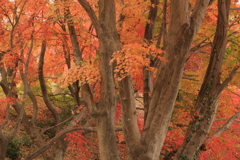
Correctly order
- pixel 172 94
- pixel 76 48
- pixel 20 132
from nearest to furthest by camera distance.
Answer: pixel 172 94, pixel 76 48, pixel 20 132

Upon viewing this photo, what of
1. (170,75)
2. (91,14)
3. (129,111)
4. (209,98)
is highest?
(91,14)

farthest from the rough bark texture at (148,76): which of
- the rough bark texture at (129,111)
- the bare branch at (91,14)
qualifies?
the bare branch at (91,14)

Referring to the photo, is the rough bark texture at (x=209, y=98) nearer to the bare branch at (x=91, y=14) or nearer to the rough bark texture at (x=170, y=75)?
the rough bark texture at (x=170, y=75)

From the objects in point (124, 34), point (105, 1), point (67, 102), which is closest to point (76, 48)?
point (105, 1)

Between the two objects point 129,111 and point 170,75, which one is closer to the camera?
point 170,75

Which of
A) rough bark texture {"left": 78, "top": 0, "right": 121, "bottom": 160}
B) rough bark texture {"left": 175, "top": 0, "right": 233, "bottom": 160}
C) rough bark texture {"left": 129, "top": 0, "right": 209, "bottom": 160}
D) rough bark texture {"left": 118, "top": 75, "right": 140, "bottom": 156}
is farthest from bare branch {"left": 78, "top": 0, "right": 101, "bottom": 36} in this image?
rough bark texture {"left": 175, "top": 0, "right": 233, "bottom": 160}

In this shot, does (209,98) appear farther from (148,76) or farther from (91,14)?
(91,14)

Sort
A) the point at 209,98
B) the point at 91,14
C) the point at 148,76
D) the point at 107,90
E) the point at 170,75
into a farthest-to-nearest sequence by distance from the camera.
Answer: the point at 148,76, the point at 209,98, the point at 107,90, the point at 91,14, the point at 170,75

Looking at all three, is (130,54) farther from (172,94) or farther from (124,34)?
(124,34)

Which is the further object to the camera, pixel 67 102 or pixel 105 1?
pixel 67 102

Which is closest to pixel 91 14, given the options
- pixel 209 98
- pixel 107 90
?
pixel 107 90

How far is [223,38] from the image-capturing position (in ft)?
15.0

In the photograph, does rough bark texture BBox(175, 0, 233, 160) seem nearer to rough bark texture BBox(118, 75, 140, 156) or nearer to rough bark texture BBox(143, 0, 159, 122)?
rough bark texture BBox(143, 0, 159, 122)

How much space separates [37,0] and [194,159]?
6341 mm
